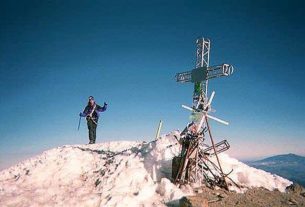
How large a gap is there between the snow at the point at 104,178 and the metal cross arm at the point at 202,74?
4.96 m

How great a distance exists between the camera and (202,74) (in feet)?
70.5

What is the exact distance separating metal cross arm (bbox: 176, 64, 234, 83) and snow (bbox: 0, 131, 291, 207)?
4.96 m

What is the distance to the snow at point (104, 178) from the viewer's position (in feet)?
46.2

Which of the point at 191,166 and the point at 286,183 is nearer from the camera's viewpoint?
the point at 191,166

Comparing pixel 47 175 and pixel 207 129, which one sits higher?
pixel 207 129

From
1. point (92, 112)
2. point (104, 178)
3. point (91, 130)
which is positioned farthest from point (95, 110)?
point (104, 178)

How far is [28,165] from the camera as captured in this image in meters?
19.5

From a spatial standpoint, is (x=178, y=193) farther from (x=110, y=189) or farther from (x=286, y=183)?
(x=286, y=183)

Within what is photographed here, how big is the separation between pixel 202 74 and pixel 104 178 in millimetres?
9809

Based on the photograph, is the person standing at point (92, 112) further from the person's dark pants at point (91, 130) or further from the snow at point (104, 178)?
the snow at point (104, 178)

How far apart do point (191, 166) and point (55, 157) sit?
861 centimetres

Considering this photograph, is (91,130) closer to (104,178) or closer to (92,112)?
(92,112)

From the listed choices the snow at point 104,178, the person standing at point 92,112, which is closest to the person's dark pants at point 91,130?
the person standing at point 92,112

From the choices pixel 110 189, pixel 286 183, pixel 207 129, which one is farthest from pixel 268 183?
pixel 110 189
